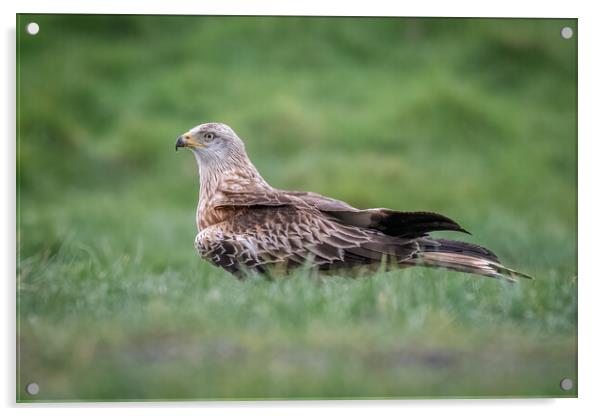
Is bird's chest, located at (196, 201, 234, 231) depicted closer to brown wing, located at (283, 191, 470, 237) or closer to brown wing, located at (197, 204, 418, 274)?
brown wing, located at (197, 204, 418, 274)

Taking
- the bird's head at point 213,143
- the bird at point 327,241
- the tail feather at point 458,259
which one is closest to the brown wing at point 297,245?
the bird at point 327,241

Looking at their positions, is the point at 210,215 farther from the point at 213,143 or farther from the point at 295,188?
the point at 295,188

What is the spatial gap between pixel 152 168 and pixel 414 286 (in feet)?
11.5

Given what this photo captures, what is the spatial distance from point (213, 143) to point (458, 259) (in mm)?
2206

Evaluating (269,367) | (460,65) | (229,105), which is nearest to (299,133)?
(229,105)

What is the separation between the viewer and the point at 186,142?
744cm

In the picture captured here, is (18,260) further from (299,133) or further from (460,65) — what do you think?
(460,65)

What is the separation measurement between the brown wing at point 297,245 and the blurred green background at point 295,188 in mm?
184

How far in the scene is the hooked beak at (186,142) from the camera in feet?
24.3

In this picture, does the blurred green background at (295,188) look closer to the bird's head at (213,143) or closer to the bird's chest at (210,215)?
the bird's chest at (210,215)

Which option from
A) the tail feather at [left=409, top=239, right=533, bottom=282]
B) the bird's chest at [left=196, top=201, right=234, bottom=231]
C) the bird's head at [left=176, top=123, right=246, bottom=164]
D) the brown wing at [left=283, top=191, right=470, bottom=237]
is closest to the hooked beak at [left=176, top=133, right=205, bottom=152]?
the bird's head at [left=176, top=123, right=246, bottom=164]

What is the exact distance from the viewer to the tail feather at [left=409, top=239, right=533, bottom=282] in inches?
267

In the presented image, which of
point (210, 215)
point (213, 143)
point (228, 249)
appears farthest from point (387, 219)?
point (213, 143)

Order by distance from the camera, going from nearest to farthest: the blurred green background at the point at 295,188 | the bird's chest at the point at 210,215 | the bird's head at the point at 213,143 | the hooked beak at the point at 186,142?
the blurred green background at the point at 295,188 → the bird's chest at the point at 210,215 → the hooked beak at the point at 186,142 → the bird's head at the point at 213,143
